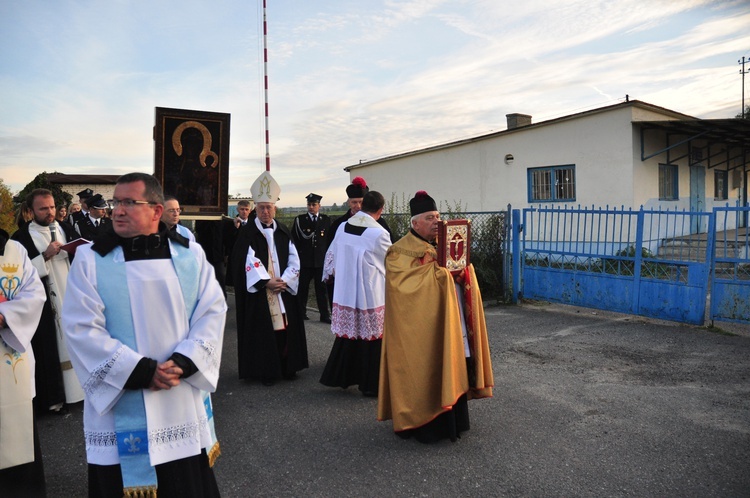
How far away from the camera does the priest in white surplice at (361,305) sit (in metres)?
5.94

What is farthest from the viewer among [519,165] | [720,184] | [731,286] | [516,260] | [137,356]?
[720,184]

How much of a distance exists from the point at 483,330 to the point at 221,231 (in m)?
7.13

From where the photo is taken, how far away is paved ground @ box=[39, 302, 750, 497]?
3928 millimetres

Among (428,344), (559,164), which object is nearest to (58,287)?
(428,344)

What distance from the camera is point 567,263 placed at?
10219mm

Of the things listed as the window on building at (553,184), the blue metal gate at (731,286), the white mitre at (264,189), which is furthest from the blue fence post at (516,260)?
the window on building at (553,184)

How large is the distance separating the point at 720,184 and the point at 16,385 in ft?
76.2

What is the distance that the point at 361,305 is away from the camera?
5984mm

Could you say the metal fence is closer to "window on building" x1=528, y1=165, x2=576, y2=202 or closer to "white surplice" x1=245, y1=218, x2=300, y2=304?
"white surplice" x1=245, y1=218, x2=300, y2=304

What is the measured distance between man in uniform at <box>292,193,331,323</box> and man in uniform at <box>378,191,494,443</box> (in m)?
5.05

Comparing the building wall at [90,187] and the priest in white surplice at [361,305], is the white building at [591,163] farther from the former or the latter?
the building wall at [90,187]

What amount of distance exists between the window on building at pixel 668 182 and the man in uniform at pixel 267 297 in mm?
13703

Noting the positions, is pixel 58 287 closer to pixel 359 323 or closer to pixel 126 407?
pixel 359 323

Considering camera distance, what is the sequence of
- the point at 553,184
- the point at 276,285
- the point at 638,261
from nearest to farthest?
the point at 276,285 < the point at 638,261 < the point at 553,184
